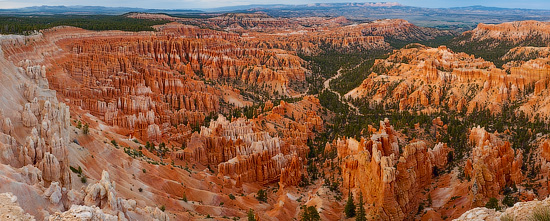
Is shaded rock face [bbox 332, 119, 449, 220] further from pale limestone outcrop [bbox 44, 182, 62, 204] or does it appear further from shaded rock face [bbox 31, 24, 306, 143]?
shaded rock face [bbox 31, 24, 306, 143]

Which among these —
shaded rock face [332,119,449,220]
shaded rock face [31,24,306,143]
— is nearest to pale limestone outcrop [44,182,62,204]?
shaded rock face [31,24,306,143]

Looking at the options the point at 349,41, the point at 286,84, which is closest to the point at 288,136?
the point at 286,84

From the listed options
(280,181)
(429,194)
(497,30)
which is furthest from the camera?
(497,30)

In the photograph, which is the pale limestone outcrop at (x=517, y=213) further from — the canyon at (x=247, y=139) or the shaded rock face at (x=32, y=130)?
the shaded rock face at (x=32, y=130)

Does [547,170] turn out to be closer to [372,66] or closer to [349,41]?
[372,66]

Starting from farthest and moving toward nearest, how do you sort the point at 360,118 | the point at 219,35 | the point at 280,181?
the point at 219,35
the point at 360,118
the point at 280,181

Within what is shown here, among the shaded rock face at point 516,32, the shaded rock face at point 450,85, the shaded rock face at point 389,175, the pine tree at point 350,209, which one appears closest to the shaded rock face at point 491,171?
the shaded rock face at point 389,175
